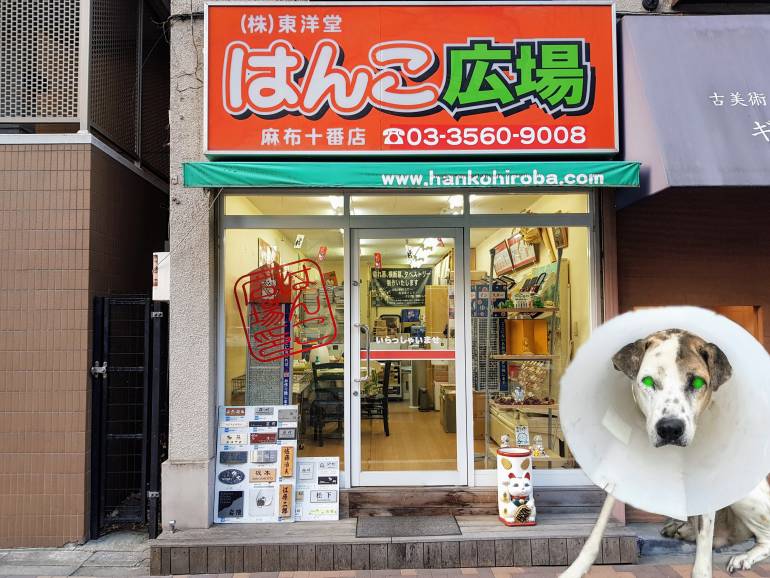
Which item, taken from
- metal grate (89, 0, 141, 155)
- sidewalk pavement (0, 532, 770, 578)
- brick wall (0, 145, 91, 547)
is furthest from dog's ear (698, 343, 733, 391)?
metal grate (89, 0, 141, 155)

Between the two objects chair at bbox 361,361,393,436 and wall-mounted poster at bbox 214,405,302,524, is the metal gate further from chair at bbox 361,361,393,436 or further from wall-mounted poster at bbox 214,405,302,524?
chair at bbox 361,361,393,436

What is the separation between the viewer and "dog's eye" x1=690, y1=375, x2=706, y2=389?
1492 mm

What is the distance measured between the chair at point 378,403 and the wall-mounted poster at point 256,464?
0.67 m

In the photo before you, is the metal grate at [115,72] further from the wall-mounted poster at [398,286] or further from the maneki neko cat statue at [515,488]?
→ the maneki neko cat statue at [515,488]

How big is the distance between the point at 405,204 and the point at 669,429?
179 inches

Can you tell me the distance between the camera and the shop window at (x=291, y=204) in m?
5.77

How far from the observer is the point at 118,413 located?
19.4ft

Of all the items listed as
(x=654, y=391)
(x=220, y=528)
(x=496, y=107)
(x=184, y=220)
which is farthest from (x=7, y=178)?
(x=654, y=391)

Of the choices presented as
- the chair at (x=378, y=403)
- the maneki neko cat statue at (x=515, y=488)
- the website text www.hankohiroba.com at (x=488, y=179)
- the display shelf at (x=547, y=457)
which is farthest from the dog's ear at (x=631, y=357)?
the display shelf at (x=547, y=457)

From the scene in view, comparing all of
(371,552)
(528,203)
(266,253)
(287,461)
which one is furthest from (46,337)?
(528,203)

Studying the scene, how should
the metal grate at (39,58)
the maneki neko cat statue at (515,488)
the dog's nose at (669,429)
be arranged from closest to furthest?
the dog's nose at (669,429) < the maneki neko cat statue at (515,488) < the metal grate at (39,58)

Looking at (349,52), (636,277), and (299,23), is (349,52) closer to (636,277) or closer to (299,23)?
(299,23)

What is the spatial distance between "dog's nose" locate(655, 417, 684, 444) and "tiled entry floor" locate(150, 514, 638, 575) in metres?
3.83

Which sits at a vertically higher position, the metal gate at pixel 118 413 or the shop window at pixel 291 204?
the shop window at pixel 291 204
